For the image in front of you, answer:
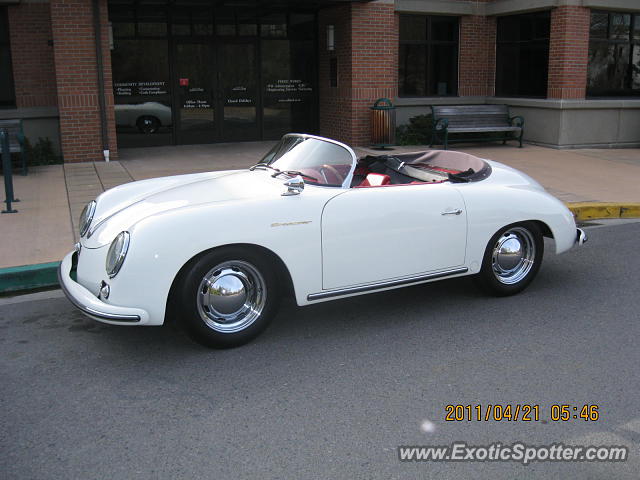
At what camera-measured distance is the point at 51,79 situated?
1337 centimetres

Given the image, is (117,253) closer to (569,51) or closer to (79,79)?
(79,79)

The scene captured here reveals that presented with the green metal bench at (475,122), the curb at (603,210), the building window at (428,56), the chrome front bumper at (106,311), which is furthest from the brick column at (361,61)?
the chrome front bumper at (106,311)

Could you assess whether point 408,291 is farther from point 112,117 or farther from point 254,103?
point 254,103

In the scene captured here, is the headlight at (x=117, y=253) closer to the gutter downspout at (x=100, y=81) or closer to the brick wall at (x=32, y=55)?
the gutter downspout at (x=100, y=81)

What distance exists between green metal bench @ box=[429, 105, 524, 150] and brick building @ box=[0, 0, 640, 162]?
0.49 meters

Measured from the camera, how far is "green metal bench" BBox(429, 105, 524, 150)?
15062 mm

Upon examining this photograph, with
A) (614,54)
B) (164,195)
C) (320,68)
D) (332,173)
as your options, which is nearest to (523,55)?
(614,54)

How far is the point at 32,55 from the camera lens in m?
13.1

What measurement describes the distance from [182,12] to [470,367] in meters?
12.6

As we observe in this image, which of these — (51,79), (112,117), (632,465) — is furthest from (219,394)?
(51,79)

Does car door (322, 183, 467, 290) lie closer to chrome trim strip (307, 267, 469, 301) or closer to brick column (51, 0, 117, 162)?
chrome trim strip (307, 267, 469, 301)

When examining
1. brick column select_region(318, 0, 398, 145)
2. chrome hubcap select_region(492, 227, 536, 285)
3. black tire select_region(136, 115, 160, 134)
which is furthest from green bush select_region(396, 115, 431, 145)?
chrome hubcap select_region(492, 227, 536, 285)

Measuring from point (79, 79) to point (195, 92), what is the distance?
3.13 m

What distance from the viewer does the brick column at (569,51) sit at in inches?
572
